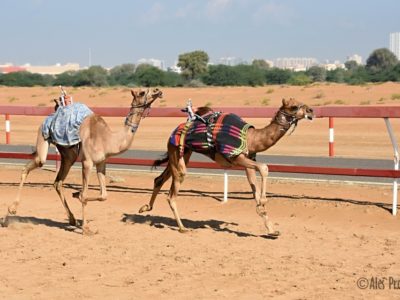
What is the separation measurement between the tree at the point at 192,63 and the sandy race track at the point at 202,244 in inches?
2664

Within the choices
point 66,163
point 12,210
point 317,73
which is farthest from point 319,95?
point 12,210

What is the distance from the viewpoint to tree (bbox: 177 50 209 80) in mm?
85125

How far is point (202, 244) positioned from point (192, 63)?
75.9 metres

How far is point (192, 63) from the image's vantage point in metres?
85.4

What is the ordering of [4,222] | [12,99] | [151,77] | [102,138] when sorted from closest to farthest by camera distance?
[102,138] < [4,222] < [12,99] < [151,77]

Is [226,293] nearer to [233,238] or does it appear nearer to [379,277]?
[379,277]

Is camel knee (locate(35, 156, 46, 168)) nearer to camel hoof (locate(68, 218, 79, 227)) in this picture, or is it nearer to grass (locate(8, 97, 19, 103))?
camel hoof (locate(68, 218, 79, 227))

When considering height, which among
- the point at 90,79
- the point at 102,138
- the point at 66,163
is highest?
the point at 102,138

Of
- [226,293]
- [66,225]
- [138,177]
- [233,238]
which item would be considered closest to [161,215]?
[66,225]

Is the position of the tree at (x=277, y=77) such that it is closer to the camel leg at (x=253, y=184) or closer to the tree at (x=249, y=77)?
the tree at (x=249, y=77)

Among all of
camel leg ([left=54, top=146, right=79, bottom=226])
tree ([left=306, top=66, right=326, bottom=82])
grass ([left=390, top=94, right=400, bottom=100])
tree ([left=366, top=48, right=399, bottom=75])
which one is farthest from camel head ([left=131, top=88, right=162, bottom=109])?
tree ([left=366, top=48, right=399, bottom=75])

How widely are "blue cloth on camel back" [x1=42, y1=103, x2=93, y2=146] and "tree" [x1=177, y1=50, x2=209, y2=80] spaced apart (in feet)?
240

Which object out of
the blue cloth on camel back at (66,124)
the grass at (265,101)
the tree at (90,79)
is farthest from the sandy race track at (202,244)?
the tree at (90,79)

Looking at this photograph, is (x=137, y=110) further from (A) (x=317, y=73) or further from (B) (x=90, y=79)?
(A) (x=317, y=73)
